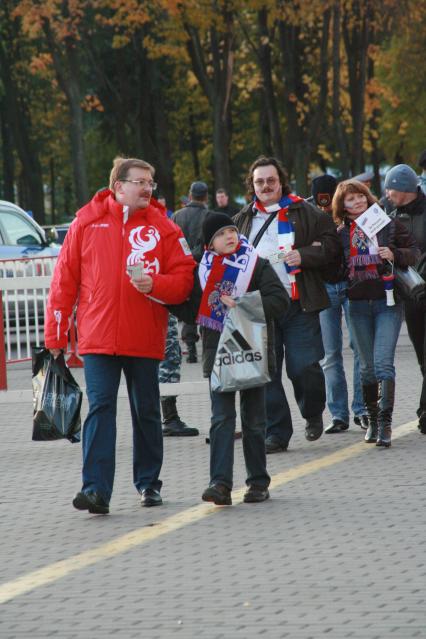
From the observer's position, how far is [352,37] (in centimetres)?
3550

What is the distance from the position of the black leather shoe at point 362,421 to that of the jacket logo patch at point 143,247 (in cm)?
338

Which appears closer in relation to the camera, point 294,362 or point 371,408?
point 294,362

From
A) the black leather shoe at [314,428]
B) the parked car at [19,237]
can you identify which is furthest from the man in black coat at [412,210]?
the parked car at [19,237]

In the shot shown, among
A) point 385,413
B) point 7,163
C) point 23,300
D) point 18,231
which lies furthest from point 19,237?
point 7,163

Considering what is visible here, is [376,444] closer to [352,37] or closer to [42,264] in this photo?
[42,264]

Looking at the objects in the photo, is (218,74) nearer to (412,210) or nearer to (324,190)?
(324,190)

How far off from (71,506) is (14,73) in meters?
36.7

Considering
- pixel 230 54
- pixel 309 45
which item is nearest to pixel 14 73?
pixel 309 45

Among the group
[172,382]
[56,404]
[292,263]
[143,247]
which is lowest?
[172,382]

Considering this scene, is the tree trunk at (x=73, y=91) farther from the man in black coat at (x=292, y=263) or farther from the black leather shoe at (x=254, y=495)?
the black leather shoe at (x=254, y=495)

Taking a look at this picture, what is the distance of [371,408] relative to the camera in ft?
34.0

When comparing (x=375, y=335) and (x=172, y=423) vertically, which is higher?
(x=375, y=335)

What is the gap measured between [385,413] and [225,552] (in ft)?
10.6

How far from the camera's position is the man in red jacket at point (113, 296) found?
7.94m
